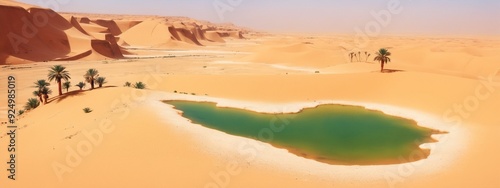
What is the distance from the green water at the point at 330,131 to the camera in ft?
80.1

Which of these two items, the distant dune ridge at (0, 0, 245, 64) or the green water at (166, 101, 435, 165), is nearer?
the green water at (166, 101, 435, 165)

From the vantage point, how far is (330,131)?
101 feet

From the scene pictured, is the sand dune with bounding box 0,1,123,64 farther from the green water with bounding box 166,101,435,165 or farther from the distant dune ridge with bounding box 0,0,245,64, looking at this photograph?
the green water with bounding box 166,101,435,165

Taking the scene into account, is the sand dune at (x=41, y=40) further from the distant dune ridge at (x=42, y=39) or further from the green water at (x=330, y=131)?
the green water at (x=330, y=131)

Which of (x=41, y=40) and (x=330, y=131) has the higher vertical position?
(x=41, y=40)

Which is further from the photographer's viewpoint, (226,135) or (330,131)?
(330,131)

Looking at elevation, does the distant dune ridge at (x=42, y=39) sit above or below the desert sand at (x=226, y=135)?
above

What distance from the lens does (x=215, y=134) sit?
88.0 ft

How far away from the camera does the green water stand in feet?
80.1

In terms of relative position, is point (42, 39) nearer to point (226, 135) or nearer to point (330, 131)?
point (226, 135)

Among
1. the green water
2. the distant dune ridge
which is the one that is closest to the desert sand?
the green water

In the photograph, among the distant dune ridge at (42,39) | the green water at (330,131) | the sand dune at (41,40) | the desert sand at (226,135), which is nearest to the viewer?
the desert sand at (226,135)

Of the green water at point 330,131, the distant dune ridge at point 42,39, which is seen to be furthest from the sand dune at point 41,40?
the green water at point 330,131

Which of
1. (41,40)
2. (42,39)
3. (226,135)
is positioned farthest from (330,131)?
(42,39)
